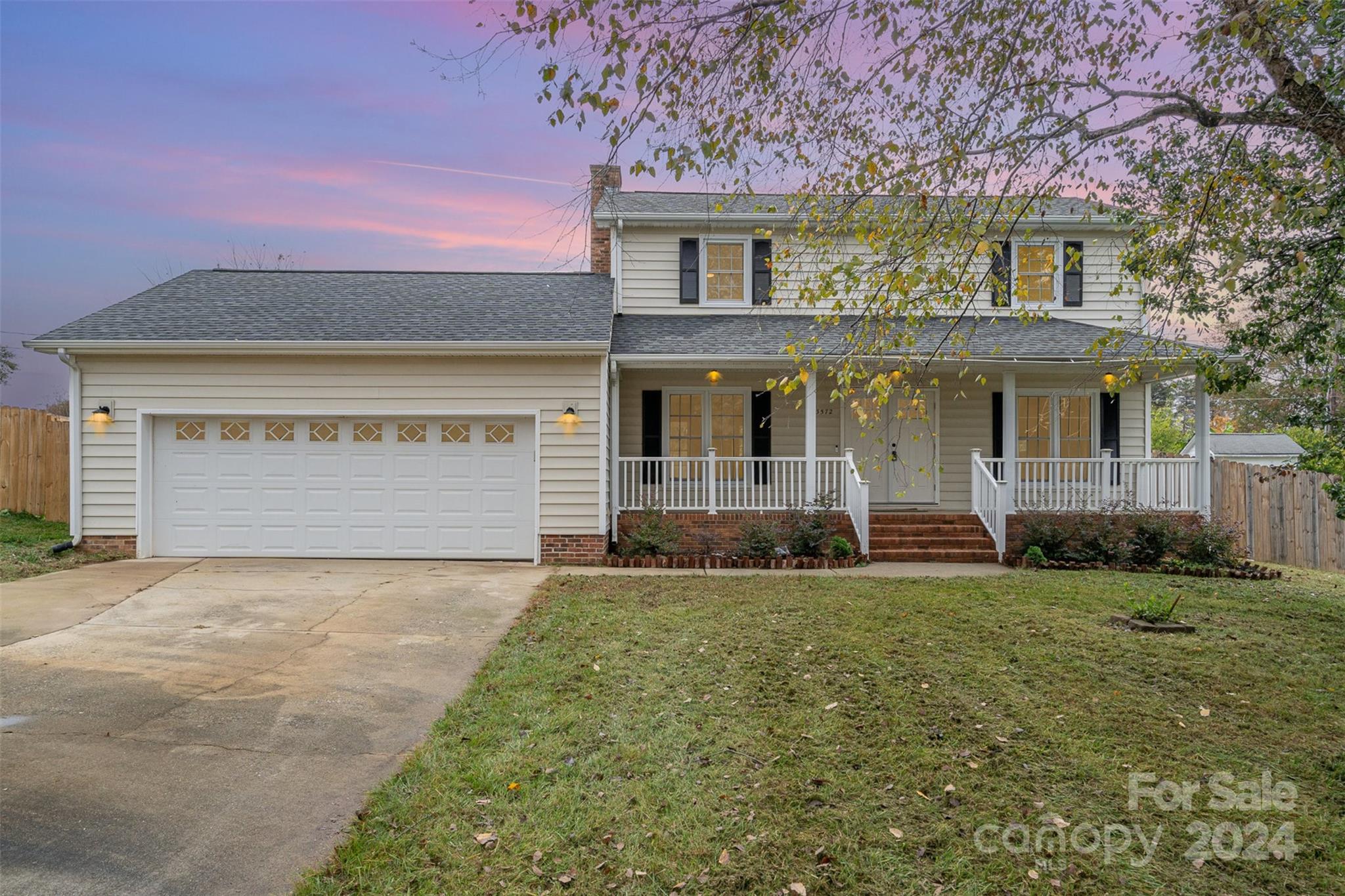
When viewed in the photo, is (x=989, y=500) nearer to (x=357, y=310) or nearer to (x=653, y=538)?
(x=653, y=538)

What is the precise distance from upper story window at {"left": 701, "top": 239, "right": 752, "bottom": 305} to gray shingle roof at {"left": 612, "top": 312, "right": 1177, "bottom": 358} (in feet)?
1.32

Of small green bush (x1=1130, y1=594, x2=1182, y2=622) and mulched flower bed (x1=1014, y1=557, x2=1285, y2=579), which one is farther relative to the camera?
mulched flower bed (x1=1014, y1=557, x2=1285, y2=579)

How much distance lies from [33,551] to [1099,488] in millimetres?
16239

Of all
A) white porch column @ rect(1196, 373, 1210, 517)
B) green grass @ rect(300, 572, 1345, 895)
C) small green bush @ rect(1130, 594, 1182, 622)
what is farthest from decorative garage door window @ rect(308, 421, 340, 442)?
white porch column @ rect(1196, 373, 1210, 517)

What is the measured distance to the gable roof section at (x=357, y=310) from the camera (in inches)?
400

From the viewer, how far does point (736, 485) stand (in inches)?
447

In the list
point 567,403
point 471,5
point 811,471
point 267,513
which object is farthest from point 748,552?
point 471,5

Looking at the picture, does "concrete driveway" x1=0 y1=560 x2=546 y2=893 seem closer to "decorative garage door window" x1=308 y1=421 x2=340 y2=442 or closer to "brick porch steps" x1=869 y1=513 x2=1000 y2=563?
"decorative garage door window" x1=308 y1=421 x2=340 y2=442

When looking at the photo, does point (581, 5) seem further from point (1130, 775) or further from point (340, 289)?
point (340, 289)

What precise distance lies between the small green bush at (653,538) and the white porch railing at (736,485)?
0.45 m

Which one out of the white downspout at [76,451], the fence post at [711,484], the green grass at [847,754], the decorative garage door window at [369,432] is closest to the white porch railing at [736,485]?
the fence post at [711,484]

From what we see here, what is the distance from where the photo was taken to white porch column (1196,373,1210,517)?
11.3 meters

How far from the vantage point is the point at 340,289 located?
42.1ft

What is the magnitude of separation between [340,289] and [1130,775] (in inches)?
523
